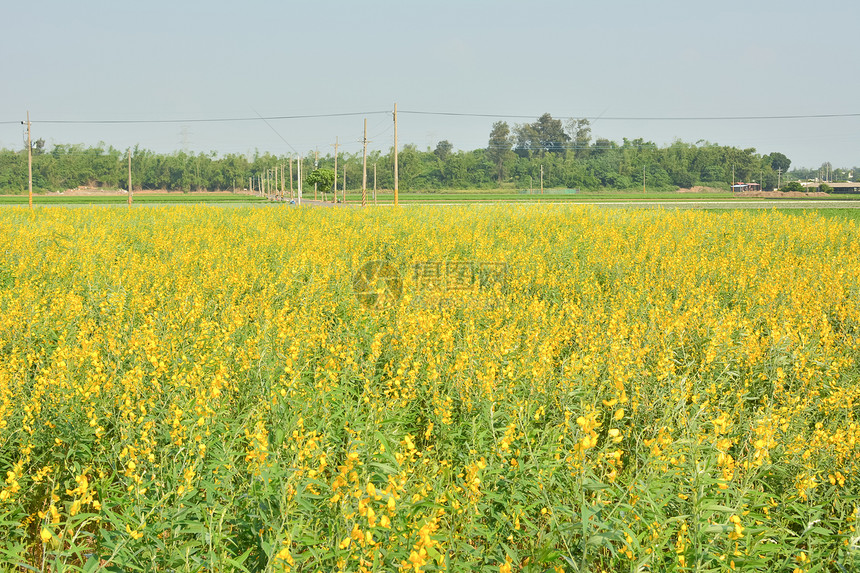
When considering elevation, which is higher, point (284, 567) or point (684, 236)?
point (684, 236)

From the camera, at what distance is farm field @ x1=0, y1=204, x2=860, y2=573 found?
2.29m

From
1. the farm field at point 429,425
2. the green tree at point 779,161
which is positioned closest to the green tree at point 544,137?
the green tree at point 779,161

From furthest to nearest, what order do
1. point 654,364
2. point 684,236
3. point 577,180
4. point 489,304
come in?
point 577,180
point 684,236
point 489,304
point 654,364

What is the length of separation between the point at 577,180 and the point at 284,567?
101m

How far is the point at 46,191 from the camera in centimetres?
9962

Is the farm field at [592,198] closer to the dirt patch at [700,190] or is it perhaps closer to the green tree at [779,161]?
the dirt patch at [700,190]

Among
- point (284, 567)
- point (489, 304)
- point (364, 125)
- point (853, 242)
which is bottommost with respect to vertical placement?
point (284, 567)

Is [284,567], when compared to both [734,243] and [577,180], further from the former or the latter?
[577,180]

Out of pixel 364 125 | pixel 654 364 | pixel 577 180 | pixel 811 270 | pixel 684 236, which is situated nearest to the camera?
pixel 654 364

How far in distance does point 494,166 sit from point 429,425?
11078 cm

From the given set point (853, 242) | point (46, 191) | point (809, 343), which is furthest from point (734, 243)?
point (46, 191)

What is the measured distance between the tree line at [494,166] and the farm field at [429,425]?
9140 centimetres

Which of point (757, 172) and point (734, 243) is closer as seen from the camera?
point (734, 243)

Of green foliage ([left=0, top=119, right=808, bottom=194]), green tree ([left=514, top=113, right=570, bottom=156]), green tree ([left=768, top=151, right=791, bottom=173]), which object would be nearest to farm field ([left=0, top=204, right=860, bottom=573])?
green foliage ([left=0, top=119, right=808, bottom=194])
